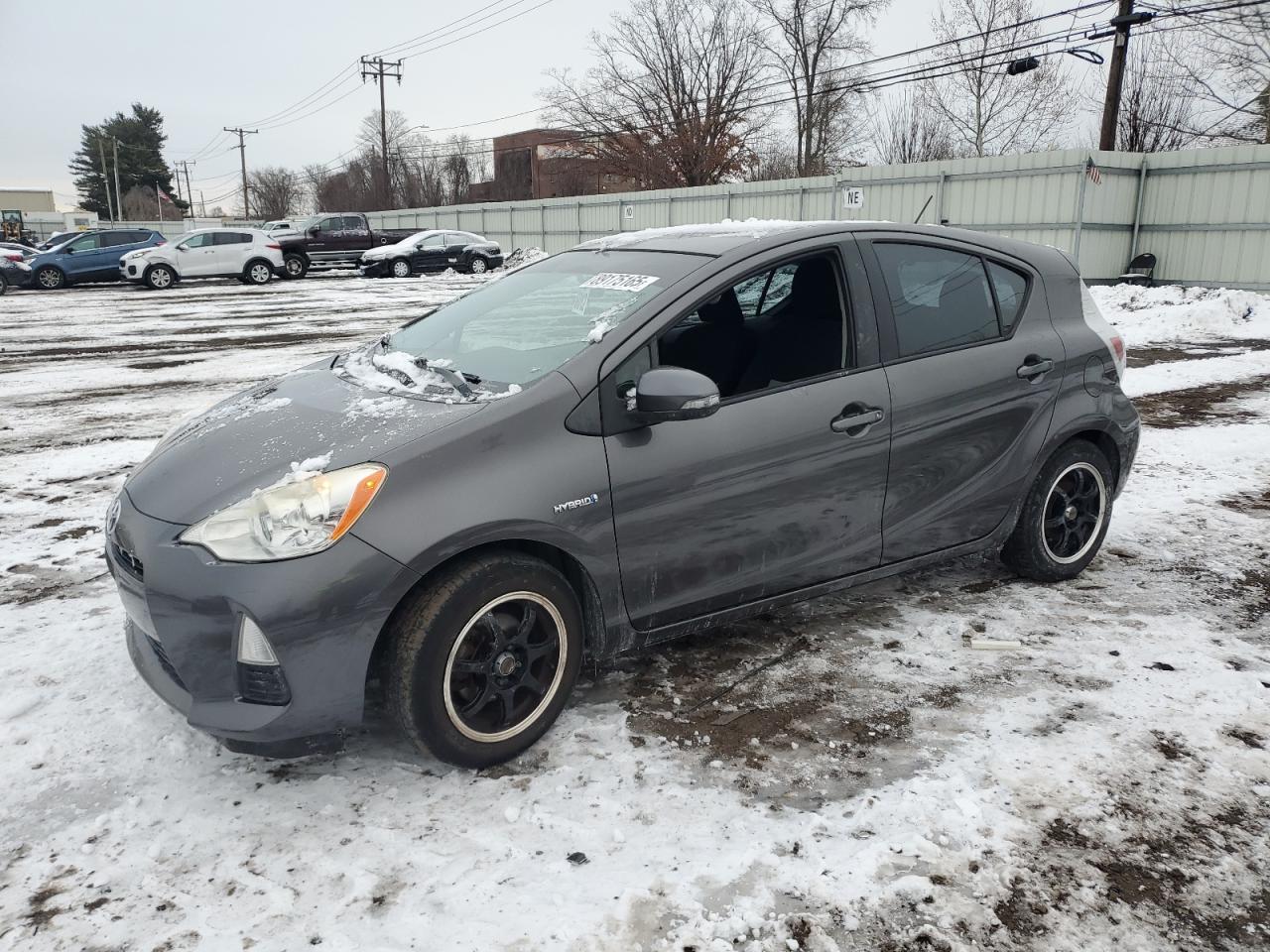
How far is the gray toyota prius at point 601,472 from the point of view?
104 inches

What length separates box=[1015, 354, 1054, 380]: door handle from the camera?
404cm

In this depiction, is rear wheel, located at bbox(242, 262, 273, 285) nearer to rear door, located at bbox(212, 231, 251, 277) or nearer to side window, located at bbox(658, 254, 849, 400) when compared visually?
rear door, located at bbox(212, 231, 251, 277)

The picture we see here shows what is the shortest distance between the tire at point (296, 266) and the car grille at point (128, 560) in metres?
28.6

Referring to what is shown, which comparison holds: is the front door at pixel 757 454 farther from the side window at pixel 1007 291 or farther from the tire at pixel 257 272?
the tire at pixel 257 272

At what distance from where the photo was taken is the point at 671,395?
296cm

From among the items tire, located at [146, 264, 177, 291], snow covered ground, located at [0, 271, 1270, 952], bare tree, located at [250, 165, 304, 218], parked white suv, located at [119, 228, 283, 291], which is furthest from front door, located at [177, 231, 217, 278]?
bare tree, located at [250, 165, 304, 218]

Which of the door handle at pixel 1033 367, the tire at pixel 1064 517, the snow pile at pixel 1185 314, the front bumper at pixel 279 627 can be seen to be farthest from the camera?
the snow pile at pixel 1185 314

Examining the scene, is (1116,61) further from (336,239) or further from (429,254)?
(336,239)

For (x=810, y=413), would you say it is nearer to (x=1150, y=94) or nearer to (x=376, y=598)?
(x=376, y=598)

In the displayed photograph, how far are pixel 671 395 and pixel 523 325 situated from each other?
91 centimetres

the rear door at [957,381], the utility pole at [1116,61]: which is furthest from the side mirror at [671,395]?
the utility pole at [1116,61]

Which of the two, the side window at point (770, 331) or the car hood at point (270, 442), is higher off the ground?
the side window at point (770, 331)

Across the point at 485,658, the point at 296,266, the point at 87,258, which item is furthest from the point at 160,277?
the point at 485,658

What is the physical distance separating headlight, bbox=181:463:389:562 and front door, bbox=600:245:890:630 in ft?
2.59
